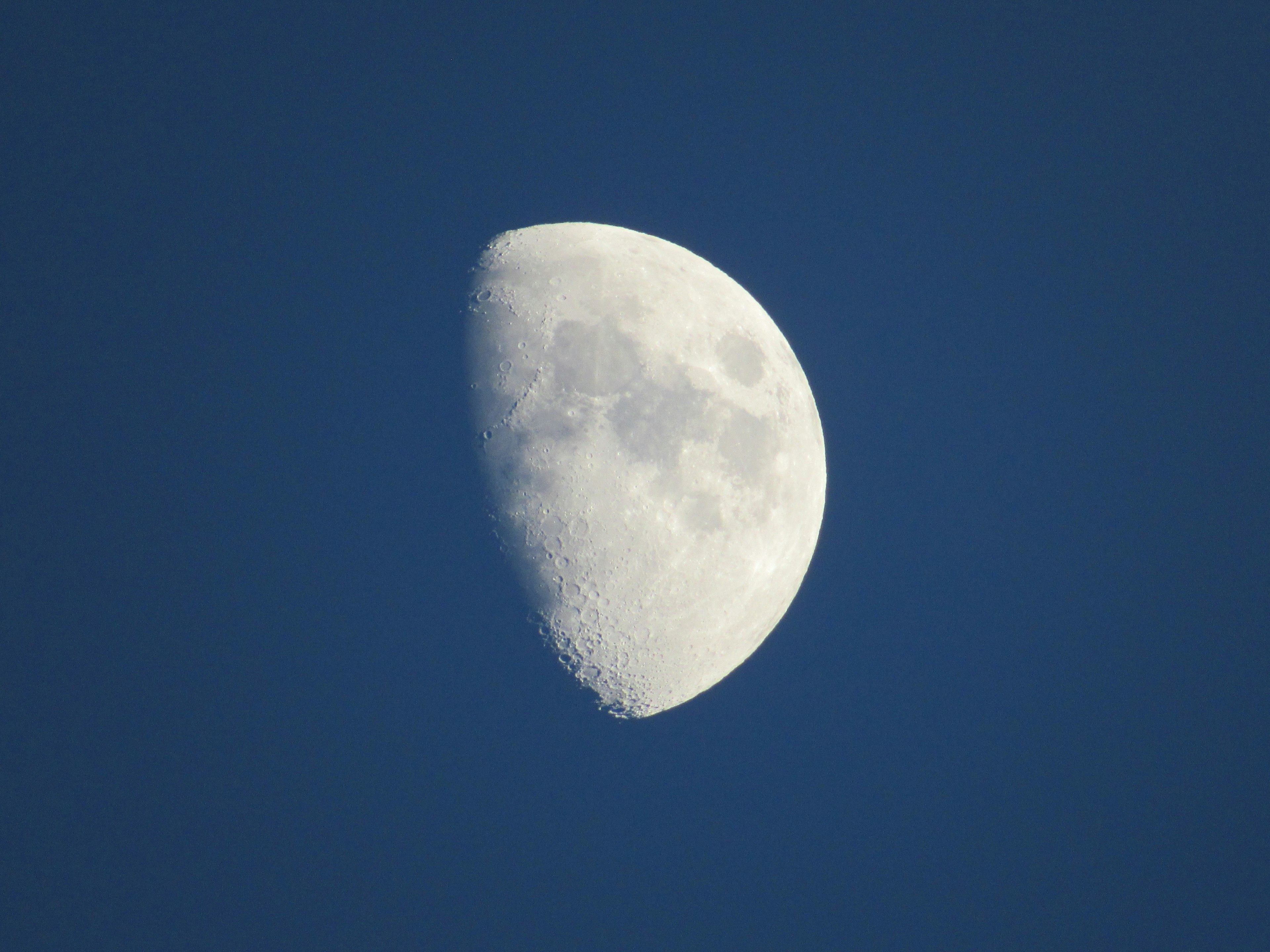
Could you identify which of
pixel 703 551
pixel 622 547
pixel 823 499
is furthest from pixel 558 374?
pixel 823 499

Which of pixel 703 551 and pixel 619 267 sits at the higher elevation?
pixel 619 267

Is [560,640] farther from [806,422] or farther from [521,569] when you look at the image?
[806,422]

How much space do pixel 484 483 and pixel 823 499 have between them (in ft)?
9.28

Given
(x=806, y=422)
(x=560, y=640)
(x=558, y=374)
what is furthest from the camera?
(x=806, y=422)

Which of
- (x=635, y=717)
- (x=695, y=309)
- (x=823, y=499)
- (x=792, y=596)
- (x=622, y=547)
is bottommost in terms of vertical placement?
(x=635, y=717)

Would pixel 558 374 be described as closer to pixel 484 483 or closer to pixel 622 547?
pixel 484 483

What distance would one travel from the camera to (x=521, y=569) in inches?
198

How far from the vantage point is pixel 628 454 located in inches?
193

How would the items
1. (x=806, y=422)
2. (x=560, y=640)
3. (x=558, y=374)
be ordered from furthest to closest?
1. (x=806, y=422)
2. (x=560, y=640)
3. (x=558, y=374)

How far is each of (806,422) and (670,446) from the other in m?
1.52

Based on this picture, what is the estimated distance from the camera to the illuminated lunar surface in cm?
491

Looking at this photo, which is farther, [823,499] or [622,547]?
[823,499]

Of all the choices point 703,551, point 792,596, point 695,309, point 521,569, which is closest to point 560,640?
point 521,569

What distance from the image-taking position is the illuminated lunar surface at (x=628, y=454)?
491cm
